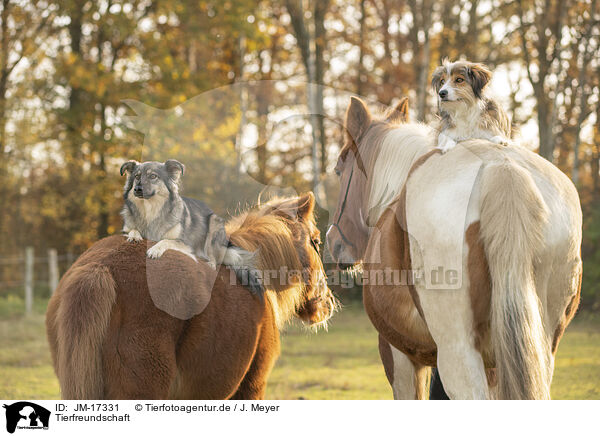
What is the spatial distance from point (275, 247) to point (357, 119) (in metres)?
0.91

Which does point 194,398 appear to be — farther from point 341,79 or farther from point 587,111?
point 341,79

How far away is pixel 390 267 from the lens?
264 centimetres

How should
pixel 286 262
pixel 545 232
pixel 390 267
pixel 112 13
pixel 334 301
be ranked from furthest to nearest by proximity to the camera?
pixel 112 13, pixel 334 301, pixel 286 262, pixel 390 267, pixel 545 232

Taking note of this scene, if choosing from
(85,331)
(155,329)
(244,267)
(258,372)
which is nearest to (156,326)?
(155,329)

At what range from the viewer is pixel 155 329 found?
2.77 m

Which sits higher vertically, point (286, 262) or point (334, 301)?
point (286, 262)

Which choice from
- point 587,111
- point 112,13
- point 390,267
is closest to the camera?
point 390,267

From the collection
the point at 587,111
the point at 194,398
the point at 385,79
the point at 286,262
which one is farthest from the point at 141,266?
the point at 385,79

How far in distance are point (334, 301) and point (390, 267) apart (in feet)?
4.70

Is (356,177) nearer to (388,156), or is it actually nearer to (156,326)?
(388,156)

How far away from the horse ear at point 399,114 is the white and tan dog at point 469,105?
511 mm
